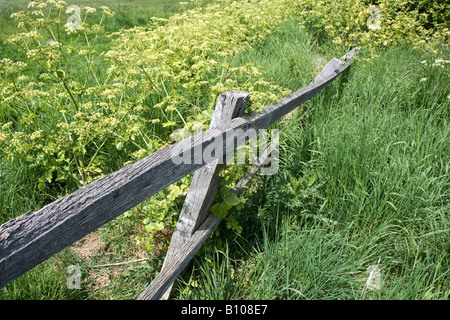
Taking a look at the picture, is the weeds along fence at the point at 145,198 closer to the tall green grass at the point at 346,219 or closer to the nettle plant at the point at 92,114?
the nettle plant at the point at 92,114

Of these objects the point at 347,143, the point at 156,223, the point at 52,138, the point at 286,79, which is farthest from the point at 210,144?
the point at 286,79

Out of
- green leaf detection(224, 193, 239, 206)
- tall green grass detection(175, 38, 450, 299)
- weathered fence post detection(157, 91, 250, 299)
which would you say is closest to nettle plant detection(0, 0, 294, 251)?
green leaf detection(224, 193, 239, 206)

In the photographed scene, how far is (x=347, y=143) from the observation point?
2734 mm

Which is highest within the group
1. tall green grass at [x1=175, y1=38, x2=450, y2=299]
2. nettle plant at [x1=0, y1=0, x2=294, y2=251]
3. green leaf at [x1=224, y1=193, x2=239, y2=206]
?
nettle plant at [x1=0, y1=0, x2=294, y2=251]

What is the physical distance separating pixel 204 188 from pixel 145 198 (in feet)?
1.85

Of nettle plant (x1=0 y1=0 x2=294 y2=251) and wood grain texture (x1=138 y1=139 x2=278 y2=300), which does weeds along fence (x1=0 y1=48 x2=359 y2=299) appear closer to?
wood grain texture (x1=138 y1=139 x2=278 y2=300)

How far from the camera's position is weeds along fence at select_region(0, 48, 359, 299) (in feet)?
3.25

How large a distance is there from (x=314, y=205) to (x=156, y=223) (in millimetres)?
1249

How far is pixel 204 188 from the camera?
1909mm

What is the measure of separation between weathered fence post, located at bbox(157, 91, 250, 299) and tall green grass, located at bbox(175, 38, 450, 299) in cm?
22

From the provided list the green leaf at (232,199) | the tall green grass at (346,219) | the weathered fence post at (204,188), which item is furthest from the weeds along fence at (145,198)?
the tall green grass at (346,219)

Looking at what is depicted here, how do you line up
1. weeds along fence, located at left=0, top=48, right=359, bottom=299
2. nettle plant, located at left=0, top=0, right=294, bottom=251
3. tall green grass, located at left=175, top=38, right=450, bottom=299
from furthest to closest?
nettle plant, located at left=0, top=0, right=294, bottom=251, tall green grass, located at left=175, top=38, right=450, bottom=299, weeds along fence, located at left=0, top=48, right=359, bottom=299
